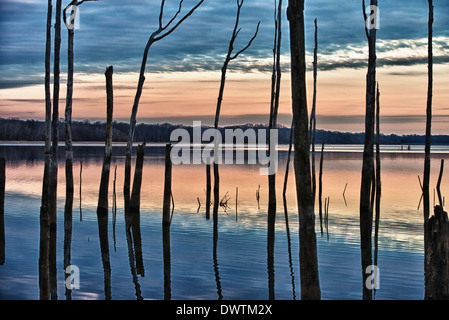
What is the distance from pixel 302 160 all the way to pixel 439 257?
1709 mm

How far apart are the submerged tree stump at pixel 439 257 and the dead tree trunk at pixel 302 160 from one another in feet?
3.96

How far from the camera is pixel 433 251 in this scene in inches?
205

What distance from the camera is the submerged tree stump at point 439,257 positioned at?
5.15 metres

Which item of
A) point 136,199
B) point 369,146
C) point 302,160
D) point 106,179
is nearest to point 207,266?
point 369,146

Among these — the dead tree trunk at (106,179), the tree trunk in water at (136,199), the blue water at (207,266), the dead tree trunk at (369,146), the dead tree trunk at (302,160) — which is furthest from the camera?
the tree trunk in water at (136,199)

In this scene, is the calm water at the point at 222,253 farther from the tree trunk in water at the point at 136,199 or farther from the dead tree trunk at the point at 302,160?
the dead tree trunk at the point at 302,160

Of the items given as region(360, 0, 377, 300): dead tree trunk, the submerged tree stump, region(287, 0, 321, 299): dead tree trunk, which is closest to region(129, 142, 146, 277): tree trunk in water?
region(360, 0, 377, 300): dead tree trunk

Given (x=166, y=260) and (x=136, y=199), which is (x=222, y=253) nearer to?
(x=166, y=260)

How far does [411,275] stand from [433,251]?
475cm

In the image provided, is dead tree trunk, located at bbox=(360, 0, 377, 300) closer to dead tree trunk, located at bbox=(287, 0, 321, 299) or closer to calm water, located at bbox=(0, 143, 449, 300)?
calm water, located at bbox=(0, 143, 449, 300)

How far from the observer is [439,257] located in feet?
17.0

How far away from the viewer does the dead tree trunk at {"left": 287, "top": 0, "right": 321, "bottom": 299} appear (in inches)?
214

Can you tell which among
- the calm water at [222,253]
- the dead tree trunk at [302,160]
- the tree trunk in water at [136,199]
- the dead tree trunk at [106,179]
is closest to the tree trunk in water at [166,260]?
the calm water at [222,253]

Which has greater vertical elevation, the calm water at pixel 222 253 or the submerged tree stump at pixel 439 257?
the submerged tree stump at pixel 439 257
